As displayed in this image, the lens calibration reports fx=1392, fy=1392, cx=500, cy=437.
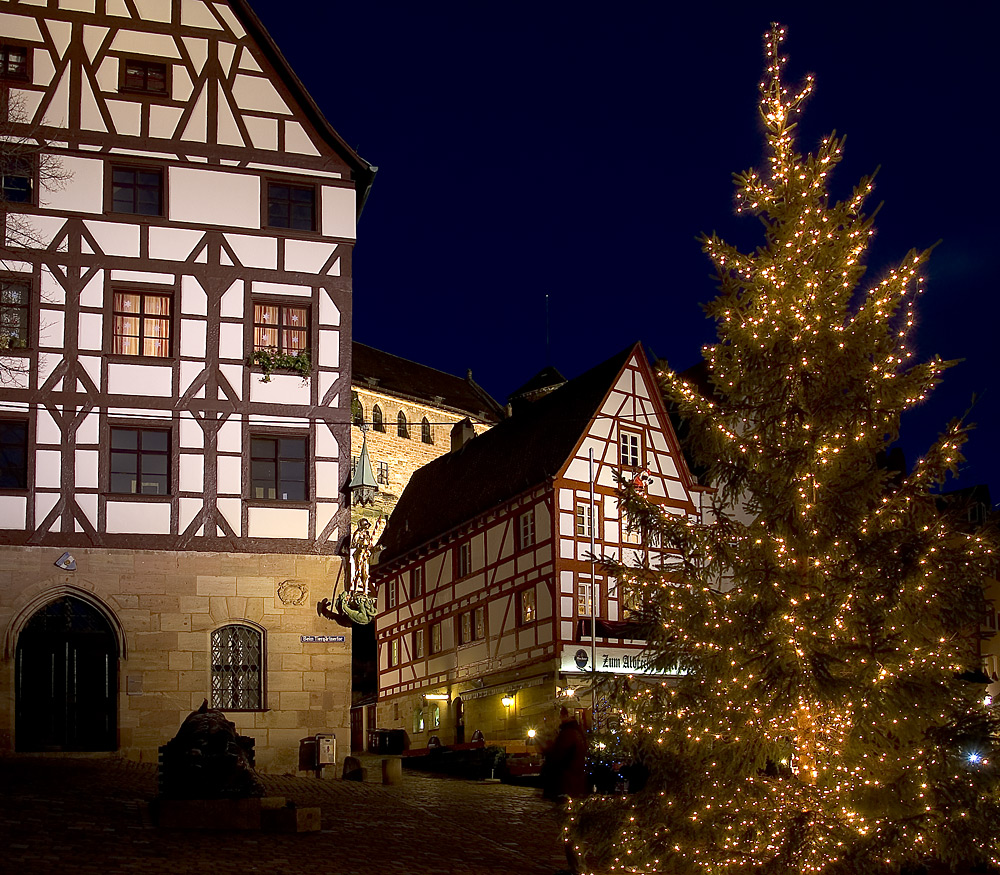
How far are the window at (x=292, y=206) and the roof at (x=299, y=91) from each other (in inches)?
39.6

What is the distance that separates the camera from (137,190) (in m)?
26.7

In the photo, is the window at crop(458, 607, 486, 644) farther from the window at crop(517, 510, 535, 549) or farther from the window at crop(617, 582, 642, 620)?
the window at crop(617, 582, 642, 620)

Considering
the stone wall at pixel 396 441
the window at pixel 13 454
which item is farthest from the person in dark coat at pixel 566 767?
the stone wall at pixel 396 441

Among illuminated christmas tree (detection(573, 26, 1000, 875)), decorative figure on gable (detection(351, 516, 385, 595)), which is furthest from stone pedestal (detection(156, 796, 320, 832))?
decorative figure on gable (detection(351, 516, 385, 595))

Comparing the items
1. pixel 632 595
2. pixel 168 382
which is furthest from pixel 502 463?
pixel 632 595

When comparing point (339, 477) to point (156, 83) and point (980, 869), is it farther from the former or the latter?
point (980, 869)

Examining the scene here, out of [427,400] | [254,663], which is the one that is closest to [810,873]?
[254,663]

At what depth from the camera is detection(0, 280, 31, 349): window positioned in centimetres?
2561

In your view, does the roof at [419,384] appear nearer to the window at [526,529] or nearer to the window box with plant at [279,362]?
the window at [526,529]

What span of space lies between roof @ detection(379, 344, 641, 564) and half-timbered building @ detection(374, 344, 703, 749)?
69 mm

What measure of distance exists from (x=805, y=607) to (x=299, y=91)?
712 inches

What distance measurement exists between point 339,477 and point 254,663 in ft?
12.6

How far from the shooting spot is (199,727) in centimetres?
1614

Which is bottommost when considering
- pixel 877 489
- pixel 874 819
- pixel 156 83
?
pixel 874 819
